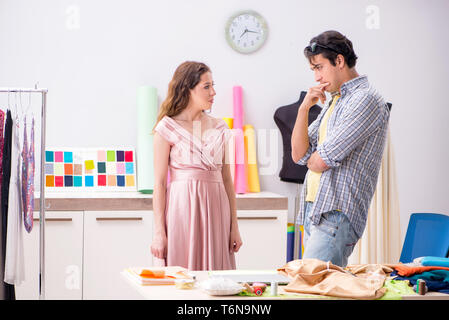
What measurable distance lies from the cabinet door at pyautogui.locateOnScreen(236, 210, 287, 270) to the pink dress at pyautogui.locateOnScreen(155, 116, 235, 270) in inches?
39.6

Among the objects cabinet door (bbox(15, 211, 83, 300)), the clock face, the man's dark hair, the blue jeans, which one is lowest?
cabinet door (bbox(15, 211, 83, 300))

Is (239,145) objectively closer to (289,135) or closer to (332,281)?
(289,135)

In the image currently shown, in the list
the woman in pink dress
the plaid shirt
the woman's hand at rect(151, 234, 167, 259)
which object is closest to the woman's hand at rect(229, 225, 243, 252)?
the woman in pink dress

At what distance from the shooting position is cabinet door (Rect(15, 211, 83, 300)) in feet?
12.3

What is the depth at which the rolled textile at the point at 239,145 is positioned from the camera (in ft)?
13.6

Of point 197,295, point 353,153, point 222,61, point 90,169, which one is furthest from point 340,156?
point 90,169

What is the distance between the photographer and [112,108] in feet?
14.0

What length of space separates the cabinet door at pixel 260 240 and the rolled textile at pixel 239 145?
0.89 ft

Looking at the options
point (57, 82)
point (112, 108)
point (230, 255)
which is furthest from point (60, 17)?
point (230, 255)

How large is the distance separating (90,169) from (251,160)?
3.77 ft

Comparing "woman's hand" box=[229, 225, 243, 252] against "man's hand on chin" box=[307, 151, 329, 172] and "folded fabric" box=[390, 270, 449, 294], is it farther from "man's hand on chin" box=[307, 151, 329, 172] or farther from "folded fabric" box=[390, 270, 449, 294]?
"folded fabric" box=[390, 270, 449, 294]

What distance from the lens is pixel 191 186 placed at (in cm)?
284

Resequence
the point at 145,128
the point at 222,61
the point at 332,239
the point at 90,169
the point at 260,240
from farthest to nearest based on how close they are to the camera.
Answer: the point at 222,61 → the point at 90,169 → the point at 145,128 → the point at 260,240 → the point at 332,239

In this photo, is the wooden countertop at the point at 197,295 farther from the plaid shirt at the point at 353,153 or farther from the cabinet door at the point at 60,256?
the cabinet door at the point at 60,256
